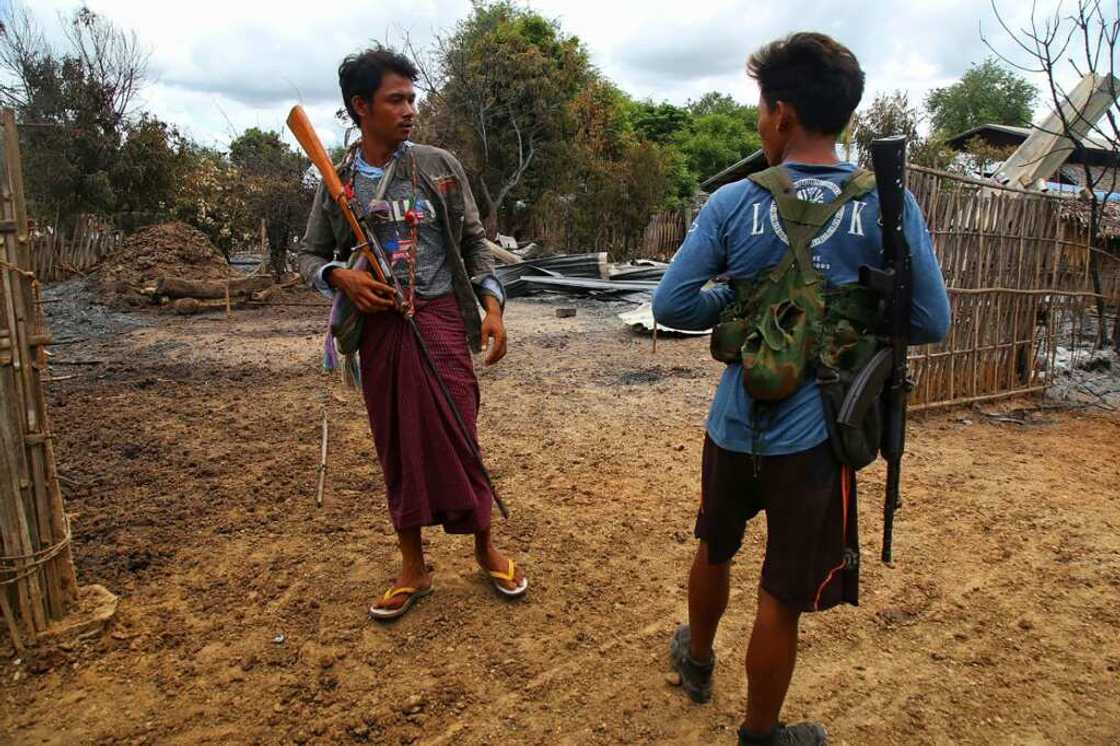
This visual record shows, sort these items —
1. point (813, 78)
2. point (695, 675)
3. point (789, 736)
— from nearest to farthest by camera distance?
1. point (813, 78)
2. point (789, 736)
3. point (695, 675)

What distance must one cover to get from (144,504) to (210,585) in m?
1.09

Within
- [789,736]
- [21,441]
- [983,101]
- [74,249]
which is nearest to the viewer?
[789,736]

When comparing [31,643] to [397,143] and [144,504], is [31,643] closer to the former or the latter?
[144,504]

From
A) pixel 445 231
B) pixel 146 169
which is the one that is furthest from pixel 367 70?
pixel 146 169

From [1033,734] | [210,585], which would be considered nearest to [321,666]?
[210,585]

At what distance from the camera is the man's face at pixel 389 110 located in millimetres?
2438

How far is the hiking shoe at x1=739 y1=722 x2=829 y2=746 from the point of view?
1.84 m

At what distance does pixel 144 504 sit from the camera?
3.70 metres

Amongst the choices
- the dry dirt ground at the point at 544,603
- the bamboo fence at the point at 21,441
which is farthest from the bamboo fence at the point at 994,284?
the bamboo fence at the point at 21,441

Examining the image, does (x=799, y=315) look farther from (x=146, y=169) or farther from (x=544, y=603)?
(x=146, y=169)

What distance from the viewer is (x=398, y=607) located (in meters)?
2.64

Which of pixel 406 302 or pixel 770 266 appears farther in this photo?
pixel 406 302

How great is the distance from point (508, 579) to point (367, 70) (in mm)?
1862

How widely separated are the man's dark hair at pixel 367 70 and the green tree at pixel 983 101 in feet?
111
